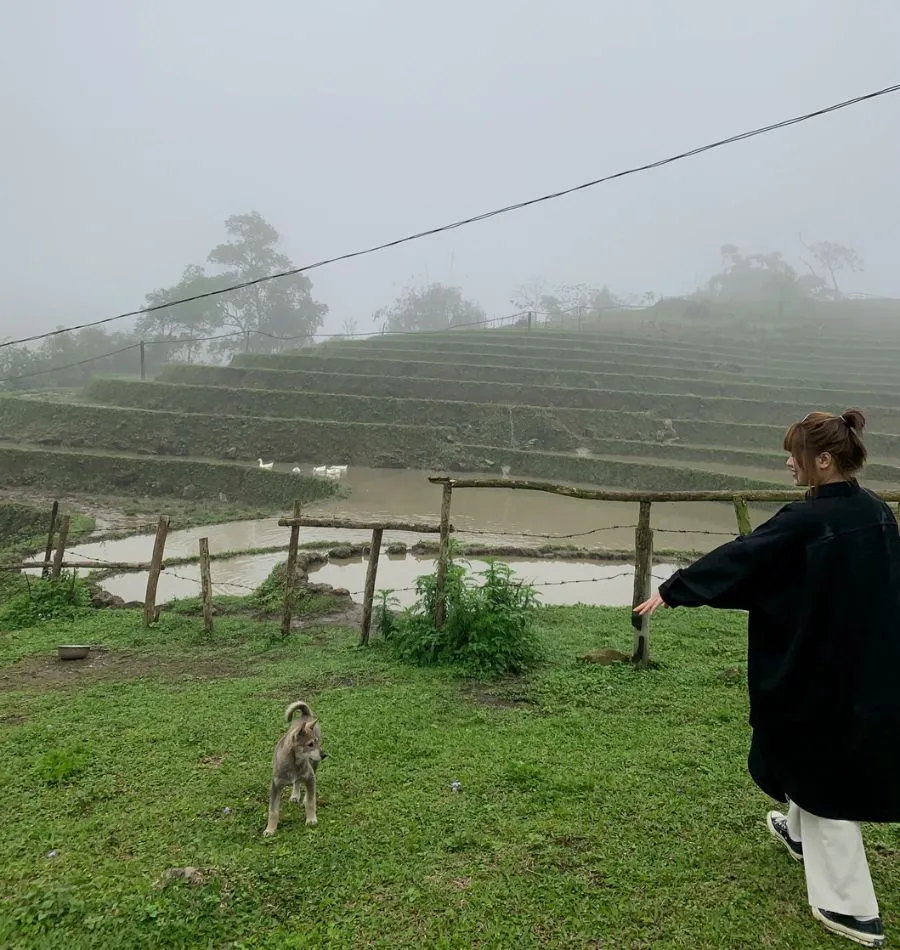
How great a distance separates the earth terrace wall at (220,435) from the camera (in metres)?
26.3

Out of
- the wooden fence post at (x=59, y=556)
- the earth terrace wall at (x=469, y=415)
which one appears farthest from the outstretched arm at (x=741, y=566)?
the earth terrace wall at (x=469, y=415)

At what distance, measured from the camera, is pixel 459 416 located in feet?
98.7

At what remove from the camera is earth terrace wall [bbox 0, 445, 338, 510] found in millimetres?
21719

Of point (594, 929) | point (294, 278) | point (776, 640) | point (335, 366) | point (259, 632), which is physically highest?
point (294, 278)

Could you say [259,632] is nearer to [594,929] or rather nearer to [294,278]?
[594,929]

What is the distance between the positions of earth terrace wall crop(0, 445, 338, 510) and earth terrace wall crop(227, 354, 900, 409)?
14.4m

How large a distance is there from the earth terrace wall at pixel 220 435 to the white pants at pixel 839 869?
24.7 metres

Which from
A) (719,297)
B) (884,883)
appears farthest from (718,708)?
(719,297)

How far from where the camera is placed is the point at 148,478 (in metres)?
22.8

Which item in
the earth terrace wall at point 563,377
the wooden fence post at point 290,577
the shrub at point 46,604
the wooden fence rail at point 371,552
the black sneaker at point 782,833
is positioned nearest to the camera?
the black sneaker at point 782,833

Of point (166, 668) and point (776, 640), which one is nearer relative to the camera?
point (776, 640)

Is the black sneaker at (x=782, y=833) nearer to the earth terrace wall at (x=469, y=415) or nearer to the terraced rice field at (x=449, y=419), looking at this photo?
the terraced rice field at (x=449, y=419)

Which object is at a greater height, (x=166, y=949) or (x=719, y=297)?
(x=719, y=297)

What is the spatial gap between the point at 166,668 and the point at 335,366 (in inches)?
1228
